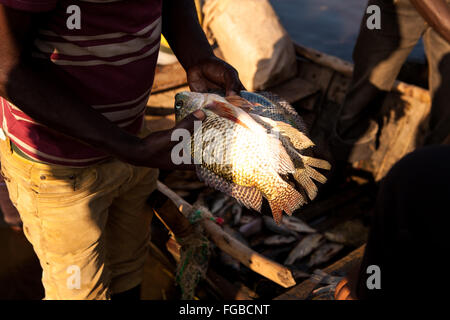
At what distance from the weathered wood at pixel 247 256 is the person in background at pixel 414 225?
1.65m

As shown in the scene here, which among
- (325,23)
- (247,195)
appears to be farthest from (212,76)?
(325,23)

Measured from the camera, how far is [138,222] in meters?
2.43

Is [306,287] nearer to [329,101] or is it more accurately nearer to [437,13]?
[437,13]

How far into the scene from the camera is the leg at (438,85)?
3.67 metres

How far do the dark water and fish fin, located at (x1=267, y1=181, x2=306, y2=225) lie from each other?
8.52 m

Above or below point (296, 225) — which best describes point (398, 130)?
above

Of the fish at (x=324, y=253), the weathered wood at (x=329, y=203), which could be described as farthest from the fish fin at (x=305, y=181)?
the weathered wood at (x=329, y=203)

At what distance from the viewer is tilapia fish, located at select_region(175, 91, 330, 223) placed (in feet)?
4.83

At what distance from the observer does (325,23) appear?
10.8 m

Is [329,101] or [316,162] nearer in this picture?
[316,162]

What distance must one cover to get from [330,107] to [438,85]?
49.8 inches

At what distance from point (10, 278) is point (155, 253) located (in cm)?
125

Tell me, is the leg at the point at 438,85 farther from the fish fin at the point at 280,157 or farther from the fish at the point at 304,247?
the fish fin at the point at 280,157
